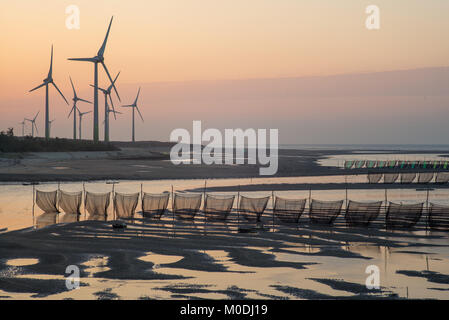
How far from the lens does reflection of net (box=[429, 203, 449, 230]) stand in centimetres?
2847

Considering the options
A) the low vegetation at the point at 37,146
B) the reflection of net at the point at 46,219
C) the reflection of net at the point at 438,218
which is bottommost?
the reflection of net at the point at 46,219

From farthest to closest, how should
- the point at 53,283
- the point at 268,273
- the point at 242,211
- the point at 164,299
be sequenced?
the point at 242,211, the point at 268,273, the point at 53,283, the point at 164,299

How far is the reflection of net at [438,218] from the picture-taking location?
28469 mm

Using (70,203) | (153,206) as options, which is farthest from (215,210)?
(70,203)

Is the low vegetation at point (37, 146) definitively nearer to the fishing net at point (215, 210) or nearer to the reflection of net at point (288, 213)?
the fishing net at point (215, 210)

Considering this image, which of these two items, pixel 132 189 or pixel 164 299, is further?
pixel 132 189

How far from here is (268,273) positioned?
62.4 feet

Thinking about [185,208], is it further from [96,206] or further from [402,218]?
[402,218]

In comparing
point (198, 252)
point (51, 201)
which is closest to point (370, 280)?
point (198, 252)

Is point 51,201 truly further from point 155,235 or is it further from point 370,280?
point 370,280

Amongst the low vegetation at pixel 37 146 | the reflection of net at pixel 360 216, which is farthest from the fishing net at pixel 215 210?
the low vegetation at pixel 37 146

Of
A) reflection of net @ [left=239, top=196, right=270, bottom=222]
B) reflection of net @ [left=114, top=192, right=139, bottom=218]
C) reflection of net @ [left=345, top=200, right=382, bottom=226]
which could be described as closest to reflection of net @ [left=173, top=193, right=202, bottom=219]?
reflection of net @ [left=114, top=192, right=139, bottom=218]
